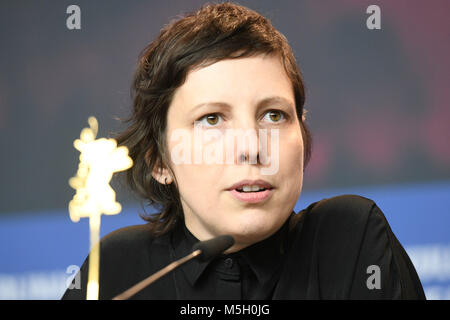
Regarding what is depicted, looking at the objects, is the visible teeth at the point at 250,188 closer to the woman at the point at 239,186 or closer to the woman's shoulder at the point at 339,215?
the woman at the point at 239,186

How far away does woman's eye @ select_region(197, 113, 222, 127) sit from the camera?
1.25 meters

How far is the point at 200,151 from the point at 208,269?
11.8 inches

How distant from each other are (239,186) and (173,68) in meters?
0.34

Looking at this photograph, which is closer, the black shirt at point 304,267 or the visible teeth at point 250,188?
the visible teeth at point 250,188

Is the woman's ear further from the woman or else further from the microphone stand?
the microphone stand

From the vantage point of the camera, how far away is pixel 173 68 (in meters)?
1.31

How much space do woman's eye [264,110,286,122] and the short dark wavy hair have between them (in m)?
0.12

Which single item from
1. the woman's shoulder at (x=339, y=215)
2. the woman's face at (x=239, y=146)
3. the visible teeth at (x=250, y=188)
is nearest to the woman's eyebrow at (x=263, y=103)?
the woman's face at (x=239, y=146)

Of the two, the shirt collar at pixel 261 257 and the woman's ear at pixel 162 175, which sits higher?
the woman's ear at pixel 162 175

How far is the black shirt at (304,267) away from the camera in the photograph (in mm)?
1307

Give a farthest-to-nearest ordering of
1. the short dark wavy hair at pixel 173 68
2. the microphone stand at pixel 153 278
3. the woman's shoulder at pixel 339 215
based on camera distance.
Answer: the woman's shoulder at pixel 339 215 < the short dark wavy hair at pixel 173 68 < the microphone stand at pixel 153 278

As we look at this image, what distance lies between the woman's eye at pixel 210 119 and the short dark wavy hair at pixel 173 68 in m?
0.12

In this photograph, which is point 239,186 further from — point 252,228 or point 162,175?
point 162,175
